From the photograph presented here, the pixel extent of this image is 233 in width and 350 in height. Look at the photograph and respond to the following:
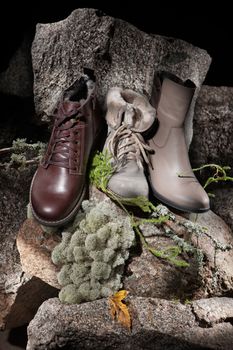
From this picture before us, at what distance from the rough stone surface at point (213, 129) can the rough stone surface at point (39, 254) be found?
2.91 ft

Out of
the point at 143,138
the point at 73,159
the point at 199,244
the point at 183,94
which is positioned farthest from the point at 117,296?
the point at 183,94

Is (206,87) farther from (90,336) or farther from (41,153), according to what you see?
(90,336)

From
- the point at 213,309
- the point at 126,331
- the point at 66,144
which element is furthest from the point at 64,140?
the point at 213,309

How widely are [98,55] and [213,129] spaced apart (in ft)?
2.26

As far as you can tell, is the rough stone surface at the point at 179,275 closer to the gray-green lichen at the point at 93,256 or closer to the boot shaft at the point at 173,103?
the gray-green lichen at the point at 93,256

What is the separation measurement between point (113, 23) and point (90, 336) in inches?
55.9

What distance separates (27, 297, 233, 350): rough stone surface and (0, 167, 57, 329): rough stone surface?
38 centimetres

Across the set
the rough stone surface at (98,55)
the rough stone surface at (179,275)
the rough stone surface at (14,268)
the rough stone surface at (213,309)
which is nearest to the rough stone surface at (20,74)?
the rough stone surface at (98,55)

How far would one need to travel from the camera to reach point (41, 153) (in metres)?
1.77

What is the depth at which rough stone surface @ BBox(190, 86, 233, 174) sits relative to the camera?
191 centimetres

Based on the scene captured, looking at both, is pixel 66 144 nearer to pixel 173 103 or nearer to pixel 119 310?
pixel 173 103

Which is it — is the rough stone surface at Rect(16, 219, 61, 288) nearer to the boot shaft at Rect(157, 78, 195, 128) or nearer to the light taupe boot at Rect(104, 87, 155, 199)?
the light taupe boot at Rect(104, 87, 155, 199)

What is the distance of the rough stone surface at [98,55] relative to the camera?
1.86m

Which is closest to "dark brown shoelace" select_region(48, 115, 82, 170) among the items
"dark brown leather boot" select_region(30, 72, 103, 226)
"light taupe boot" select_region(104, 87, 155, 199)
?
"dark brown leather boot" select_region(30, 72, 103, 226)
